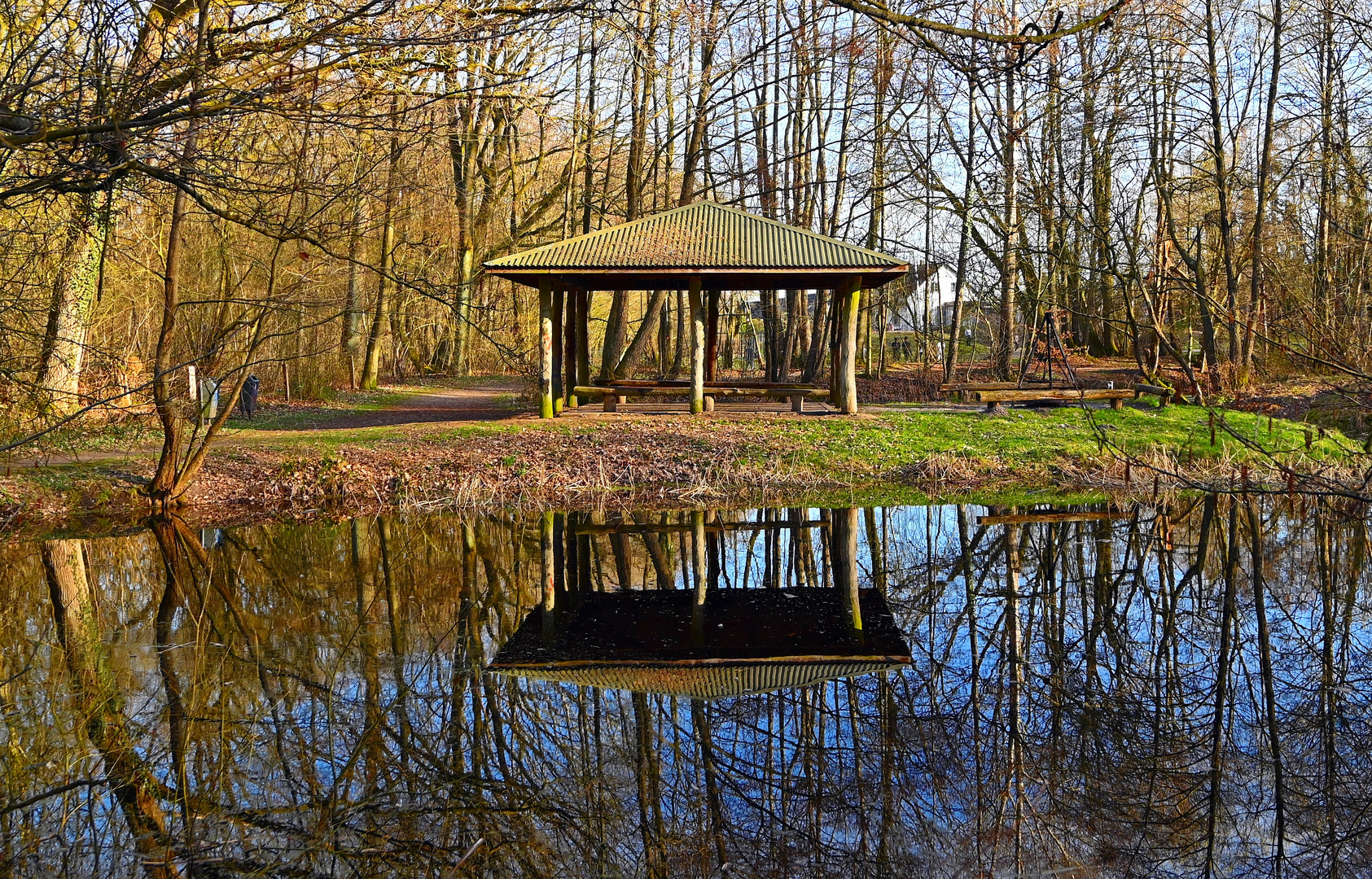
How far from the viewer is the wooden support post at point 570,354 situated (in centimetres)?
1847

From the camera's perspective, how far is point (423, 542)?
34.9ft

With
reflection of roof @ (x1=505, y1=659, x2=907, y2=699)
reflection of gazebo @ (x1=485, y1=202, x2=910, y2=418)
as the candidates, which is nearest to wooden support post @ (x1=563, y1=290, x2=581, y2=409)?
reflection of gazebo @ (x1=485, y1=202, x2=910, y2=418)

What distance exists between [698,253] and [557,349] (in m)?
2.84

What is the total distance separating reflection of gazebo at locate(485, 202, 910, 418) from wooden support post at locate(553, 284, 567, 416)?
0.02 metres

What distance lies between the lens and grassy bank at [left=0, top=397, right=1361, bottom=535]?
503 inches

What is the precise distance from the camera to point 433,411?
21.0m

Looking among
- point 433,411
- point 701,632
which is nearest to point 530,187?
point 433,411

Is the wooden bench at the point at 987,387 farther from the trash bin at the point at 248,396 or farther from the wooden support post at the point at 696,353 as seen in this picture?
the trash bin at the point at 248,396

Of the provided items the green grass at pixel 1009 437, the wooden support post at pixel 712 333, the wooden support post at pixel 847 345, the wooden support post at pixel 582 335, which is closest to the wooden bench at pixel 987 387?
the green grass at pixel 1009 437

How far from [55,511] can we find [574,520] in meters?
5.57

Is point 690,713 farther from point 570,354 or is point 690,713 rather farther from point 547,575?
point 570,354

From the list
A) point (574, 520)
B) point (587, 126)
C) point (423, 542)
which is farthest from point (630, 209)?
point (423, 542)

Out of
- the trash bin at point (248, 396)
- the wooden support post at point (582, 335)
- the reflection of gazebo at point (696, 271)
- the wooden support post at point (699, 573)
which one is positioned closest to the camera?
the wooden support post at point (699, 573)

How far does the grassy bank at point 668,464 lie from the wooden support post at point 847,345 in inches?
33.5
